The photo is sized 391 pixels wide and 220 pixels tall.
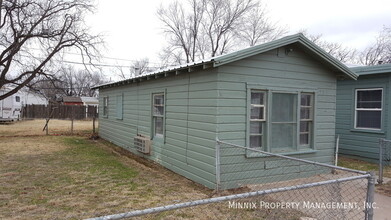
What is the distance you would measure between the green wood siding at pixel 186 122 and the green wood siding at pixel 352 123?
6117mm

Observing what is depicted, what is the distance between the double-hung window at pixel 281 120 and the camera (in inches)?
234

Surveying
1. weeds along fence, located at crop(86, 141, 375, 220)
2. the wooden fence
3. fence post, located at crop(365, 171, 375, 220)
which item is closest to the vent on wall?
weeds along fence, located at crop(86, 141, 375, 220)

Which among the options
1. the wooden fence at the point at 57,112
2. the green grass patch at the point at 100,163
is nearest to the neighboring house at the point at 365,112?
the green grass patch at the point at 100,163

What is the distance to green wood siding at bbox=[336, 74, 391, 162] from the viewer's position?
8.25m

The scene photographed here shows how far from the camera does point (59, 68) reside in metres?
17.7

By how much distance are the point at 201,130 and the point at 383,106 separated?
620 centimetres

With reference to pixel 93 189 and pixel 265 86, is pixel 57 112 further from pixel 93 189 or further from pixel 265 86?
pixel 265 86

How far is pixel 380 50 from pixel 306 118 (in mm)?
28217

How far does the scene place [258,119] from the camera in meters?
5.91

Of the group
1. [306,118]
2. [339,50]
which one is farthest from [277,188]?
[339,50]

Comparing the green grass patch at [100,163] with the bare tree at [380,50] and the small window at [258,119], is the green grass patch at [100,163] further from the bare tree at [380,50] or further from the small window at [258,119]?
the bare tree at [380,50]

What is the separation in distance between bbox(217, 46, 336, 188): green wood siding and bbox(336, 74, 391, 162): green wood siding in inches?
97.7

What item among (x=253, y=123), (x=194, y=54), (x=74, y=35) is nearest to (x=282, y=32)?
(x=194, y=54)

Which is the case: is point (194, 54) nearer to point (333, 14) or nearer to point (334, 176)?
point (333, 14)
